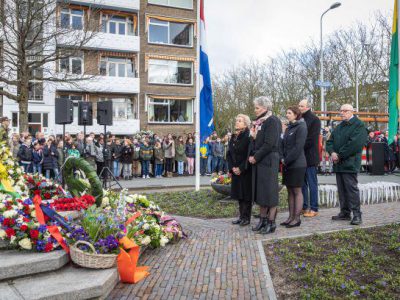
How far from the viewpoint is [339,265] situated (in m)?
4.95

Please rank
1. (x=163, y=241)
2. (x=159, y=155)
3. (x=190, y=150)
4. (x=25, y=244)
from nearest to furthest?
(x=25, y=244) < (x=163, y=241) < (x=159, y=155) < (x=190, y=150)

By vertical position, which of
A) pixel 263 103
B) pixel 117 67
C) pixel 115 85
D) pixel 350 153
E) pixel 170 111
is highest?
pixel 117 67

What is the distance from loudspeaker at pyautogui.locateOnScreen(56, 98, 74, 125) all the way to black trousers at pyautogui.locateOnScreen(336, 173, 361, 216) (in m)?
7.76

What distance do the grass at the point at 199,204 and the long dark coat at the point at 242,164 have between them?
1345mm

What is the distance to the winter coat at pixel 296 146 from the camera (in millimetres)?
7141

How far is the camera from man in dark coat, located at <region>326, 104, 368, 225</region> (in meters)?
7.36

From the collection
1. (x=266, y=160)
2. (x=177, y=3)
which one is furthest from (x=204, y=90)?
(x=177, y=3)

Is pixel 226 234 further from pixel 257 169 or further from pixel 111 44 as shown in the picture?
pixel 111 44

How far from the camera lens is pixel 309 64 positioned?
36844mm

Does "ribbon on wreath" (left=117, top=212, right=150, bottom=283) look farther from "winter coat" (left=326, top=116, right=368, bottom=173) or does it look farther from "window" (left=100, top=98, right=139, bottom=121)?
"window" (left=100, top=98, right=139, bottom=121)

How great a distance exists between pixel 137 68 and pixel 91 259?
29.7 metres

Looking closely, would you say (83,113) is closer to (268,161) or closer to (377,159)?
(268,161)

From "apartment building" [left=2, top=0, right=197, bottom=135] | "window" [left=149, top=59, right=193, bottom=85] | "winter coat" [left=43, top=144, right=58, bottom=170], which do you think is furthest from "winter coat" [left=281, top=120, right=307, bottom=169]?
"window" [left=149, top=59, right=193, bottom=85]

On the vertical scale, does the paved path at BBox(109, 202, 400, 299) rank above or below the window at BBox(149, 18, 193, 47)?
below
